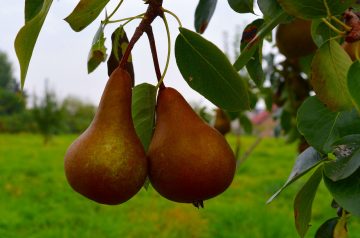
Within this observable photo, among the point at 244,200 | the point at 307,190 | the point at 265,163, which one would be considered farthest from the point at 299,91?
the point at 265,163

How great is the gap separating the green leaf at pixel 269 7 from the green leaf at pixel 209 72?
0.06 m

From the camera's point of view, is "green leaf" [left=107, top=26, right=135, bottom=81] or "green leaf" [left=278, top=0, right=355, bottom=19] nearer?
"green leaf" [left=278, top=0, right=355, bottom=19]

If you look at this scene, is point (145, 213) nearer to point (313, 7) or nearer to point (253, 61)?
point (253, 61)

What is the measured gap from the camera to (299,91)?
5.35 feet

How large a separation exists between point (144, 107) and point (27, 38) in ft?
0.52

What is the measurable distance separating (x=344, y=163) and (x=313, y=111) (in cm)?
7

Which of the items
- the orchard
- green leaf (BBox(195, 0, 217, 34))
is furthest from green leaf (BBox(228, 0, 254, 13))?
green leaf (BBox(195, 0, 217, 34))

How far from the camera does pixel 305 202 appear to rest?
2.06ft

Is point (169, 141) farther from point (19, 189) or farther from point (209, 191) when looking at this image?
point (19, 189)

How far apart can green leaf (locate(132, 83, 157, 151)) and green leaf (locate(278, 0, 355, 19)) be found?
0.65 ft

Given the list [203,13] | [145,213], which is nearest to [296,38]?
[203,13]

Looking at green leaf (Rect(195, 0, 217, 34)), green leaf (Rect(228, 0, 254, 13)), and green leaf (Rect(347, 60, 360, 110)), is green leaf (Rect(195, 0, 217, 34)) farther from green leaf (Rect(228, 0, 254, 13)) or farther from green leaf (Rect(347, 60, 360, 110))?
green leaf (Rect(347, 60, 360, 110))

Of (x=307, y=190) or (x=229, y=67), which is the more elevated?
(x=229, y=67)

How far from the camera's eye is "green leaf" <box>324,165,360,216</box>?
491mm
